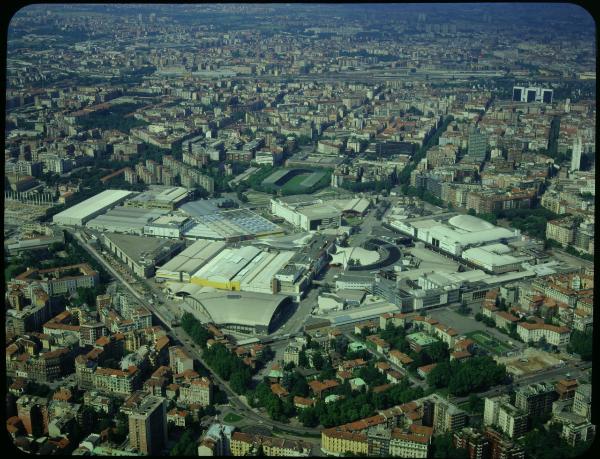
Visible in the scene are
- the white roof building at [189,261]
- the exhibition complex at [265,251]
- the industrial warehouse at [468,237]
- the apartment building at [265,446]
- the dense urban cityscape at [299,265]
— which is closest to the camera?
the apartment building at [265,446]

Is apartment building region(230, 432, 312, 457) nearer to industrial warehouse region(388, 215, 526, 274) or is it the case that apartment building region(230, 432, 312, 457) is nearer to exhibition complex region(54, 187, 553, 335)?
exhibition complex region(54, 187, 553, 335)

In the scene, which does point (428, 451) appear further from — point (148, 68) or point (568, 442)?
point (148, 68)

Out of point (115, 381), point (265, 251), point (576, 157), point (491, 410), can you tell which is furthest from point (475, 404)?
Result: point (576, 157)

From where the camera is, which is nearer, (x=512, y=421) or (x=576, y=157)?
(x=512, y=421)

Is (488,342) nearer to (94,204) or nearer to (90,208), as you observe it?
(90,208)

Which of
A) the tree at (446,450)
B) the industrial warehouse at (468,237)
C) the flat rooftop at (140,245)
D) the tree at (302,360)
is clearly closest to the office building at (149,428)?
the tree at (302,360)

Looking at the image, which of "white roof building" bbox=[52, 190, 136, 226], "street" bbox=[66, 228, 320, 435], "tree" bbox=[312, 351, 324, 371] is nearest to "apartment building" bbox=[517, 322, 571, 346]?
"tree" bbox=[312, 351, 324, 371]

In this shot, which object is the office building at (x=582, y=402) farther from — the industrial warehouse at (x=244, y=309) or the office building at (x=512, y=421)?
the industrial warehouse at (x=244, y=309)
